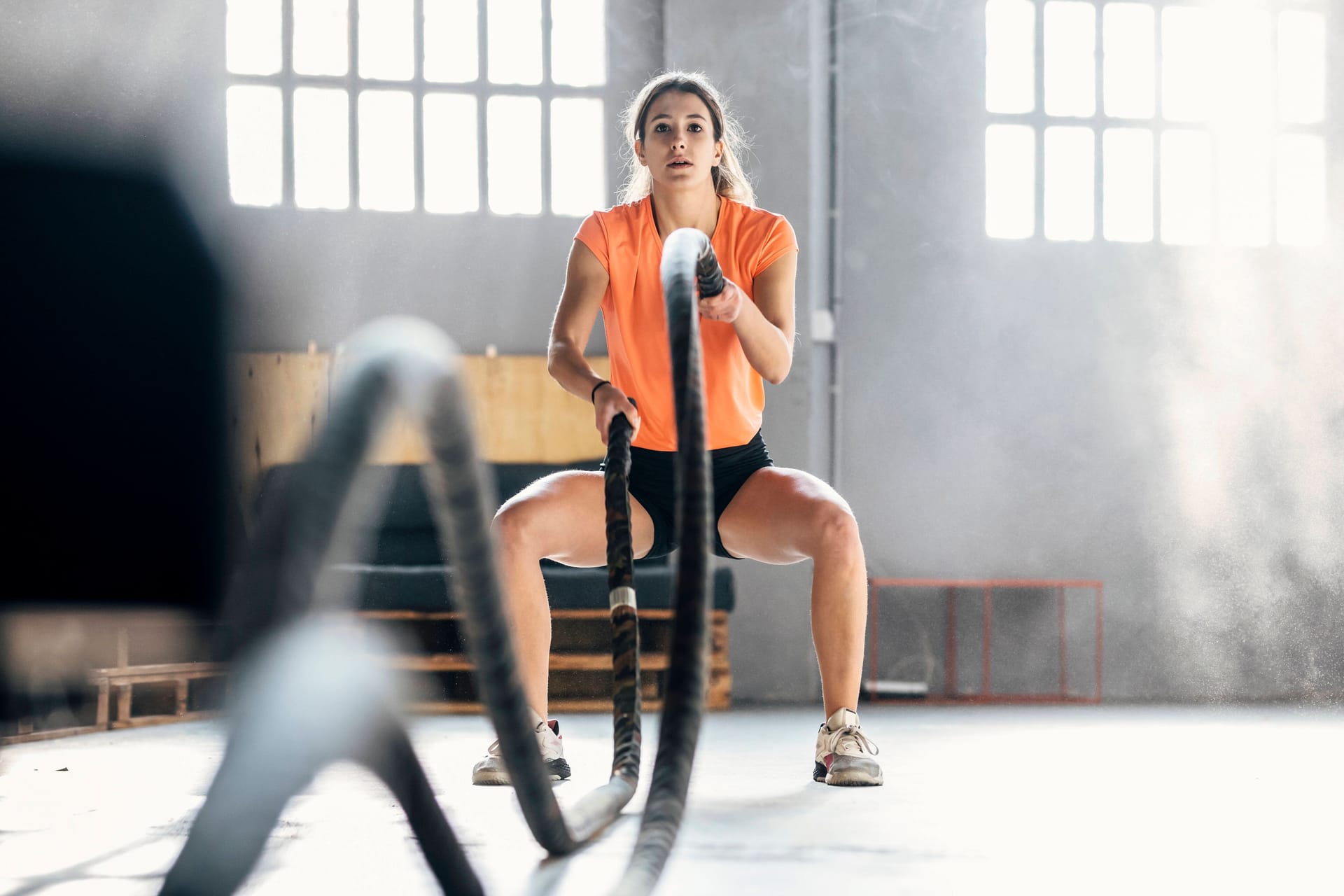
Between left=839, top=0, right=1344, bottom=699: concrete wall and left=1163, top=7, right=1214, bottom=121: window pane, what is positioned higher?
left=1163, top=7, right=1214, bottom=121: window pane

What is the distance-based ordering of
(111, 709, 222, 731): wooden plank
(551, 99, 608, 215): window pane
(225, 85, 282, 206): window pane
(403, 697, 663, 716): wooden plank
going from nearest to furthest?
(111, 709, 222, 731): wooden plank → (403, 697, 663, 716): wooden plank → (225, 85, 282, 206): window pane → (551, 99, 608, 215): window pane

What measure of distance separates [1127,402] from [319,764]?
462 cm

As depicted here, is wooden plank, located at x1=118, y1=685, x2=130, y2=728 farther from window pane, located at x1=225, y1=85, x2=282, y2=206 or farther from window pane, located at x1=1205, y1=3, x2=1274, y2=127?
window pane, located at x1=1205, y1=3, x2=1274, y2=127

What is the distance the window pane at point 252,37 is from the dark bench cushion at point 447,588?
93.0 inches

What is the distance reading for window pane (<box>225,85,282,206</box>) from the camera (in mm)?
4684

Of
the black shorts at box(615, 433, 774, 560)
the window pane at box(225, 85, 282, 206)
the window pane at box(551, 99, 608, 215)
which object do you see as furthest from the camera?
the window pane at box(551, 99, 608, 215)

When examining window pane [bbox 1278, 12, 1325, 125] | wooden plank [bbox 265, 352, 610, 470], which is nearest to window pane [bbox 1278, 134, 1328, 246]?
window pane [bbox 1278, 12, 1325, 125]

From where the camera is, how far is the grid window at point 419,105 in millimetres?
4711

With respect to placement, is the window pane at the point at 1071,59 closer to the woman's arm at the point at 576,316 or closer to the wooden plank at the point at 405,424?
the wooden plank at the point at 405,424

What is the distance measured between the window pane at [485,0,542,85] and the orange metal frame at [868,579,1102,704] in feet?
8.80

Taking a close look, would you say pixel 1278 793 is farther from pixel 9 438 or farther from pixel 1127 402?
pixel 9 438

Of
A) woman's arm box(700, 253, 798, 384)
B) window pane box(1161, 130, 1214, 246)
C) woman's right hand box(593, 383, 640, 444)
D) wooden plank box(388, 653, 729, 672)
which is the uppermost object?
window pane box(1161, 130, 1214, 246)

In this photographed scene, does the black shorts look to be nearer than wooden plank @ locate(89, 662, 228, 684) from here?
Yes

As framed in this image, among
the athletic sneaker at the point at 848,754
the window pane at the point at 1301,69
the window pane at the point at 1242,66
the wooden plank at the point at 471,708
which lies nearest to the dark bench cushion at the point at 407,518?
the wooden plank at the point at 471,708
